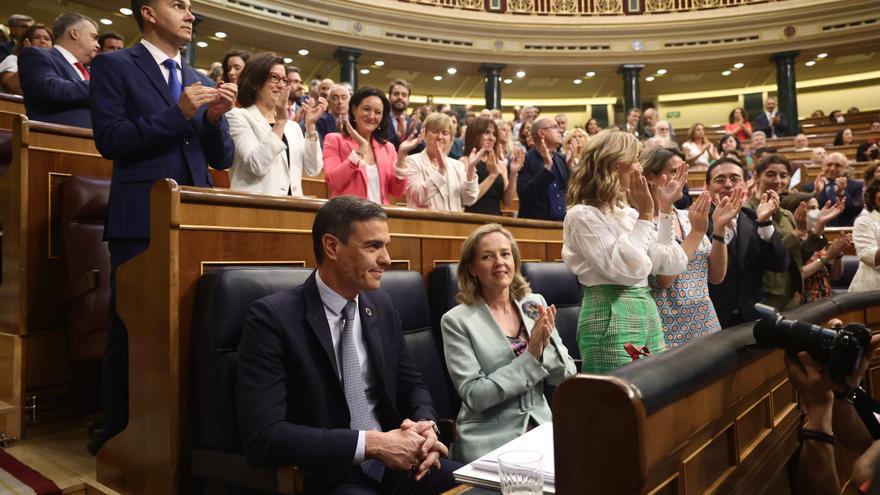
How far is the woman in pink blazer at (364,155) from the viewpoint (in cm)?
209

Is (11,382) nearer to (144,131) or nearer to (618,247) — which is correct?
(144,131)

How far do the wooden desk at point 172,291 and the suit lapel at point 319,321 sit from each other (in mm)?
248

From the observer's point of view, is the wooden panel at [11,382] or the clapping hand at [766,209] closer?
the wooden panel at [11,382]

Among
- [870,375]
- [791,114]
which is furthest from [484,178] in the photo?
[791,114]

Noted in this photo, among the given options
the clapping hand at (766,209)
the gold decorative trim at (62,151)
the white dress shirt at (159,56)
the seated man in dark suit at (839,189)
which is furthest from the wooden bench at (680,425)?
the seated man in dark suit at (839,189)

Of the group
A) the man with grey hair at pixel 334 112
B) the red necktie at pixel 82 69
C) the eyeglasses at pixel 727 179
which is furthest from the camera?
the man with grey hair at pixel 334 112

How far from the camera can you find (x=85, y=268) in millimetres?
1687

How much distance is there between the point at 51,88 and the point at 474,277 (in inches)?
58.7

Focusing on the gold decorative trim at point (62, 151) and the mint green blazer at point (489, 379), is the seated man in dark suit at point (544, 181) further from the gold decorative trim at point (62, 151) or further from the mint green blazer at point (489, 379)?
the gold decorative trim at point (62, 151)

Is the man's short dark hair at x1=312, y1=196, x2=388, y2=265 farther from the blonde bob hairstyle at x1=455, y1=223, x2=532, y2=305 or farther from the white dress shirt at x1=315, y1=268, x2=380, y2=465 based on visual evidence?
the blonde bob hairstyle at x1=455, y1=223, x2=532, y2=305

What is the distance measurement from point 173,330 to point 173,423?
6.3 inches

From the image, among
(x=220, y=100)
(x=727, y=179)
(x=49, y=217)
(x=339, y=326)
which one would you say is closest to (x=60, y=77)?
A: (x=49, y=217)

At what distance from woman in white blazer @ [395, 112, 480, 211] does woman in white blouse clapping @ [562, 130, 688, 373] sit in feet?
3.04

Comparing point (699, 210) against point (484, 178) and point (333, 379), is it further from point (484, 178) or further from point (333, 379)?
point (484, 178)
